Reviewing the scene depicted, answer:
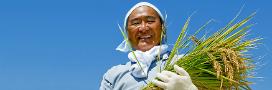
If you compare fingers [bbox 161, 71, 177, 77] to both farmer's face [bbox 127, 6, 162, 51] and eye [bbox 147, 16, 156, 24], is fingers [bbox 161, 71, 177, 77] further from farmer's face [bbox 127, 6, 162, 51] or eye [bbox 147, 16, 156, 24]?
eye [bbox 147, 16, 156, 24]

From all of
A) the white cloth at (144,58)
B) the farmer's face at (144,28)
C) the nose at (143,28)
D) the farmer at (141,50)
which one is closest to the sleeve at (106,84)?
the farmer at (141,50)

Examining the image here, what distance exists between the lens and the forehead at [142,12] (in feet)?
20.0

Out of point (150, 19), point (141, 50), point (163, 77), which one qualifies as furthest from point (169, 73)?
point (150, 19)

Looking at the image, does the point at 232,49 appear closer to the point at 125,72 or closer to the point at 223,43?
the point at 223,43

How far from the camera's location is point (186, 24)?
524 cm

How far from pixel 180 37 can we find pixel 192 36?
0.10 meters

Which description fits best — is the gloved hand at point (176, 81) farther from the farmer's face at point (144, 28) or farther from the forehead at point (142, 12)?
the forehead at point (142, 12)

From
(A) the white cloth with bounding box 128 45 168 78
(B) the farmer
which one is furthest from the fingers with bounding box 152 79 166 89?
(A) the white cloth with bounding box 128 45 168 78

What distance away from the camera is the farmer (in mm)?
5766

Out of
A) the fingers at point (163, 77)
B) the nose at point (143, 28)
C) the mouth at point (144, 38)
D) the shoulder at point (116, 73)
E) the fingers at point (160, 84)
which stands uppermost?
the nose at point (143, 28)

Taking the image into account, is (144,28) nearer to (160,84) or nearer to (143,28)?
(143,28)

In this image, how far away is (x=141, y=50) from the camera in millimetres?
5969

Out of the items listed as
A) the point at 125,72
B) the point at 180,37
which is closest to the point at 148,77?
the point at 125,72

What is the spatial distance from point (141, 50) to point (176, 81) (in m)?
1.11
